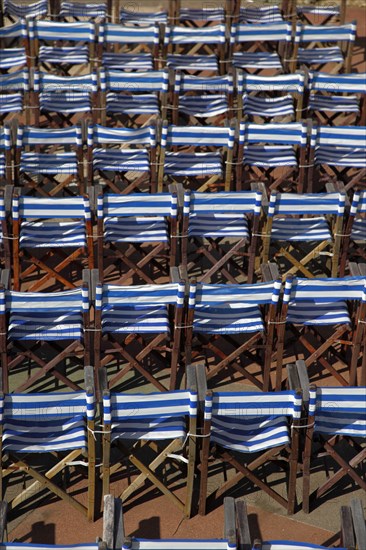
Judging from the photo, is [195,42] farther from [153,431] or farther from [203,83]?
[153,431]

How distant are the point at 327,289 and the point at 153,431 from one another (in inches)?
114

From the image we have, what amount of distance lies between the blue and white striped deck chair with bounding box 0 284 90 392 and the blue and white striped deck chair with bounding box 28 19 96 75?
817cm

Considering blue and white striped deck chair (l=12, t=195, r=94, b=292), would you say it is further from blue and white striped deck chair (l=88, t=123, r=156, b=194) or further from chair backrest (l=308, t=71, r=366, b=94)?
chair backrest (l=308, t=71, r=366, b=94)

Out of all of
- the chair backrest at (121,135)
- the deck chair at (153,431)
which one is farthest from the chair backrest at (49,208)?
→ the deck chair at (153,431)

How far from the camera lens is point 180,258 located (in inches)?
622

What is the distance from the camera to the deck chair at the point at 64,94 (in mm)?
17938

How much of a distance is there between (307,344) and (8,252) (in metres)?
4.28

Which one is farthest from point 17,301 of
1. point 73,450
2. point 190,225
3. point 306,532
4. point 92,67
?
point 92,67

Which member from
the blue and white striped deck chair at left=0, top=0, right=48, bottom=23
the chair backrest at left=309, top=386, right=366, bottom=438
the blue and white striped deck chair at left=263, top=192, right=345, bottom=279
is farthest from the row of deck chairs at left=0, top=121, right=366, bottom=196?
the blue and white striped deck chair at left=0, top=0, right=48, bottom=23

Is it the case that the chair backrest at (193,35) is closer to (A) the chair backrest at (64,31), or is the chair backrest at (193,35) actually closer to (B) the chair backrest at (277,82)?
(A) the chair backrest at (64,31)

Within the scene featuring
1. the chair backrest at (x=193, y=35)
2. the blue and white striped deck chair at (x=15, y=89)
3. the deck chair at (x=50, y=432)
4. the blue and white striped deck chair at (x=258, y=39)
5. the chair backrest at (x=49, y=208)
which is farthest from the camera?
the blue and white striped deck chair at (x=258, y=39)

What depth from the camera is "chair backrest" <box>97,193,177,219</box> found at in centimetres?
1422

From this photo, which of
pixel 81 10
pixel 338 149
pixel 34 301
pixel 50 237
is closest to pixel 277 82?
pixel 338 149

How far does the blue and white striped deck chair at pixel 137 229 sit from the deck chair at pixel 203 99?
3.34 m
